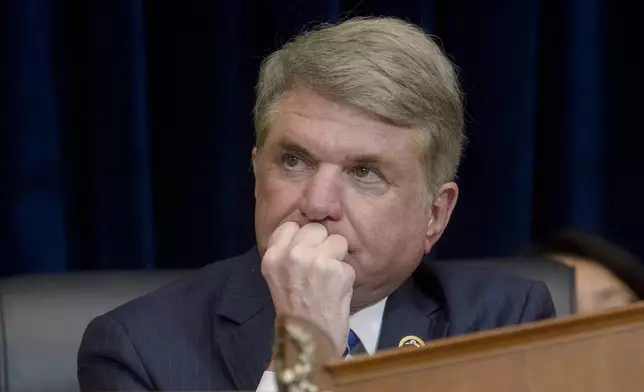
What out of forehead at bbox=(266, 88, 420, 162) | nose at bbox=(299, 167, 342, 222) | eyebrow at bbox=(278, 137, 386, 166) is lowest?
nose at bbox=(299, 167, 342, 222)

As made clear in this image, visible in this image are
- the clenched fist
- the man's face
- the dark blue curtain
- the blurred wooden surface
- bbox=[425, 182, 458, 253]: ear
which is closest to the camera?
Result: the blurred wooden surface

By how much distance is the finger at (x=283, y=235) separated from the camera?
3.83ft

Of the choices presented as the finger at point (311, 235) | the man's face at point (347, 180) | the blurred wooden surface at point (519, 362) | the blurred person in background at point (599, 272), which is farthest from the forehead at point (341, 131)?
the blurred wooden surface at point (519, 362)

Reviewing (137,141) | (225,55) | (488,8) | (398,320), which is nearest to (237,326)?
(398,320)

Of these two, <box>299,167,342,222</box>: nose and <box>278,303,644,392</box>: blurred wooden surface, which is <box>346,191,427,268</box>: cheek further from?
<box>278,303,644,392</box>: blurred wooden surface

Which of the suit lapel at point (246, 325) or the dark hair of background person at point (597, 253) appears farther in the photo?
the dark hair of background person at point (597, 253)

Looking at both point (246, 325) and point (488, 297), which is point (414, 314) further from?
point (246, 325)

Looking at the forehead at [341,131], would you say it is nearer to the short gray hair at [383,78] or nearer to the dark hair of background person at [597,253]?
the short gray hair at [383,78]

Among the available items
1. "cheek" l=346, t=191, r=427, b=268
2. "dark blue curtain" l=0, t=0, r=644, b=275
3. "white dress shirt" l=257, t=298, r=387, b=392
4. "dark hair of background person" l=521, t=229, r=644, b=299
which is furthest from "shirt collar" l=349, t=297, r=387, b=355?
"dark blue curtain" l=0, t=0, r=644, b=275

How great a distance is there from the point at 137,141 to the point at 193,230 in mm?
230

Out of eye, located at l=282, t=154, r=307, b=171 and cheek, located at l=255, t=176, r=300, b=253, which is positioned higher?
eye, located at l=282, t=154, r=307, b=171

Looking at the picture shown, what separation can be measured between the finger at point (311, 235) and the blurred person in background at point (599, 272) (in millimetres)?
461

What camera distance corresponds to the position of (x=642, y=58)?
2143mm

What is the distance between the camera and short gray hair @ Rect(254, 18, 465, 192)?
122 cm
